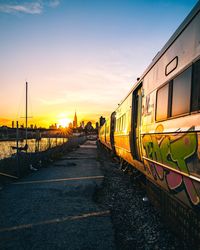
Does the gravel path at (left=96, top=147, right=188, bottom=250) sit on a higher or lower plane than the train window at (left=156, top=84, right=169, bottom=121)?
lower

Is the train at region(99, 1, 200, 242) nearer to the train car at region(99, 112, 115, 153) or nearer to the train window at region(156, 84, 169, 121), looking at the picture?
the train window at region(156, 84, 169, 121)

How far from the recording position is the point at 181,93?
3.38 m

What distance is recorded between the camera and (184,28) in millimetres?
3354

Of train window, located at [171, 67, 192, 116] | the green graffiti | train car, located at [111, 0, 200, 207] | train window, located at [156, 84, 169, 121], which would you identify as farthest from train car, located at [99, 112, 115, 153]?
the green graffiti

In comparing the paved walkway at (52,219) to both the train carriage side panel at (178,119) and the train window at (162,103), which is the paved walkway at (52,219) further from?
the train window at (162,103)

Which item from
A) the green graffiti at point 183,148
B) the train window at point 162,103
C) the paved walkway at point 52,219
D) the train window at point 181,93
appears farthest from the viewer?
the train window at point 162,103

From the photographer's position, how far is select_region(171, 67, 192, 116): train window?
3.14m

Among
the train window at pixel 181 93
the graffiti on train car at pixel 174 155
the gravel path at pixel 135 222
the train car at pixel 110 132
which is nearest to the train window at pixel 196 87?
the train window at pixel 181 93

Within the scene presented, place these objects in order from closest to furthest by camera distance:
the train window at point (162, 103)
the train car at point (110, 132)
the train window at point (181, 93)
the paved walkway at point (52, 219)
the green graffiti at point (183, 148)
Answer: the green graffiti at point (183, 148)
the train window at point (181, 93)
the paved walkway at point (52, 219)
the train window at point (162, 103)
the train car at point (110, 132)

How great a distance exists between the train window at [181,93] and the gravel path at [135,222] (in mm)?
2023

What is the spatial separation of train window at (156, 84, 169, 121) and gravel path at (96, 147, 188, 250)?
2.03m

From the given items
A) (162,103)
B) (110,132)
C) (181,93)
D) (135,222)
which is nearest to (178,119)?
(181,93)

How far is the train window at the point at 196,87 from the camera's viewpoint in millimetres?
2861

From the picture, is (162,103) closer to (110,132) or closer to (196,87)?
(196,87)
